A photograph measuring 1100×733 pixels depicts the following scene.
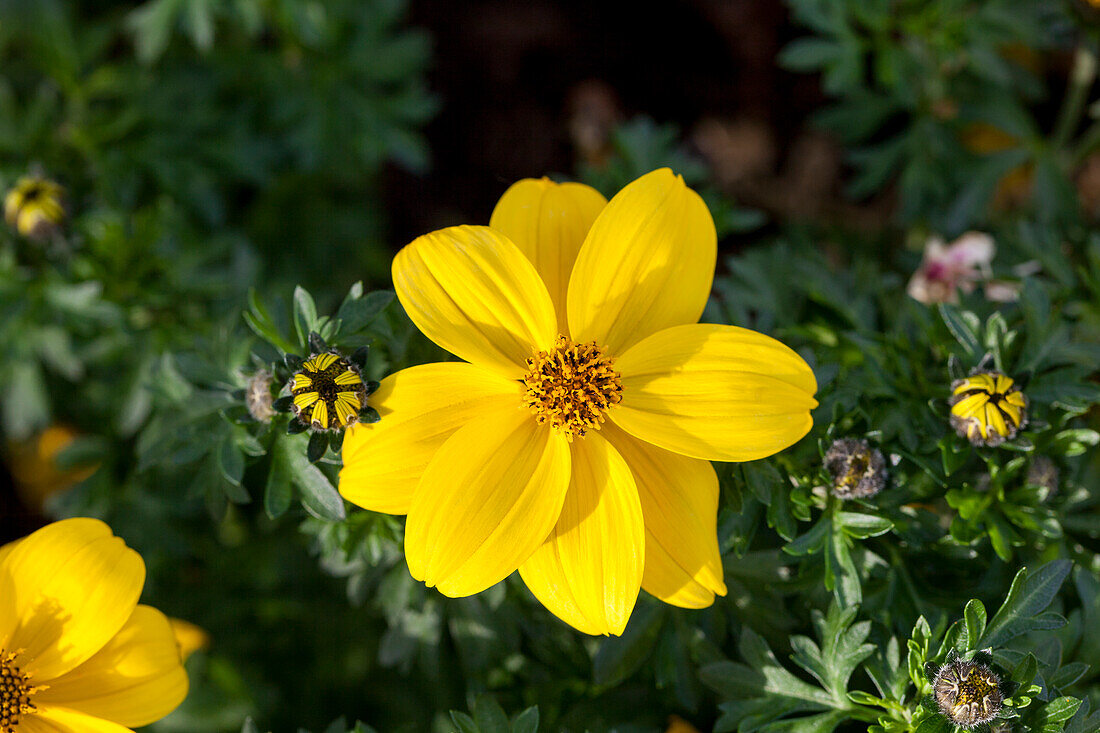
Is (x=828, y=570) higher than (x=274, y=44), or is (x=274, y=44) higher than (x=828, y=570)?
(x=274, y=44)

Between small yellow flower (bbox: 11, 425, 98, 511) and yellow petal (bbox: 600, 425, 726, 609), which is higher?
yellow petal (bbox: 600, 425, 726, 609)

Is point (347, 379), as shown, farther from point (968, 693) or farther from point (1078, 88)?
point (1078, 88)

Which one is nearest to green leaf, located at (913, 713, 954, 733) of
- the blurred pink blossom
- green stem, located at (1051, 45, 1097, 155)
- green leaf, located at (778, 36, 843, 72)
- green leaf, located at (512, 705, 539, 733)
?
green leaf, located at (512, 705, 539, 733)

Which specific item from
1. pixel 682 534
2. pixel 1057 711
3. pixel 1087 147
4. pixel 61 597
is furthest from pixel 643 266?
pixel 1087 147

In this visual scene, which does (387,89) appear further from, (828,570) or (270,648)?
(828,570)

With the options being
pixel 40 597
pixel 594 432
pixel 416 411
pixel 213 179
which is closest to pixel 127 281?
pixel 213 179

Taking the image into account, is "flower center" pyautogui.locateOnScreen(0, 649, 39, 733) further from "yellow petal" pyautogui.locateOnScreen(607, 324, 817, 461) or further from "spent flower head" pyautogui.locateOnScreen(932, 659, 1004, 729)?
"spent flower head" pyautogui.locateOnScreen(932, 659, 1004, 729)

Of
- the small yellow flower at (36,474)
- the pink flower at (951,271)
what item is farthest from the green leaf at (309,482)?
the small yellow flower at (36,474)
